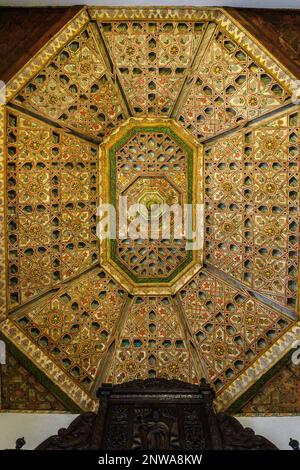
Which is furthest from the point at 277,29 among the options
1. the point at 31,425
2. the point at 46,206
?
the point at 31,425

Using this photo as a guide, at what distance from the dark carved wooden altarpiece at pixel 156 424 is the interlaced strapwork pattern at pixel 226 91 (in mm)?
2419

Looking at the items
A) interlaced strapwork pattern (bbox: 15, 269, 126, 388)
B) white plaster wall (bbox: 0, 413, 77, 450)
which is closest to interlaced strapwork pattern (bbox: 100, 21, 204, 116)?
interlaced strapwork pattern (bbox: 15, 269, 126, 388)

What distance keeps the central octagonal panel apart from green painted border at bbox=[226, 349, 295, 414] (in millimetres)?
1191

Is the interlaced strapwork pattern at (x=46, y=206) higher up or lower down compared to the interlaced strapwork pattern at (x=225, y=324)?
higher up

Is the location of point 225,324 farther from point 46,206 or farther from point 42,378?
point 46,206

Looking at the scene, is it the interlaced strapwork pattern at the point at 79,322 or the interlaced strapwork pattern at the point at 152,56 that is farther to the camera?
the interlaced strapwork pattern at the point at 79,322

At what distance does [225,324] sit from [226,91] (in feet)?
7.43

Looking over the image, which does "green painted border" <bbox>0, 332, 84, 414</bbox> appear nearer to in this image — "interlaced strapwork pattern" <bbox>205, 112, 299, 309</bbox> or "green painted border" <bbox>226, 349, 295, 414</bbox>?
"green painted border" <bbox>226, 349, 295, 414</bbox>

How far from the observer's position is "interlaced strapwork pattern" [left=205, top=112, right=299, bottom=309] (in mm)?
3578

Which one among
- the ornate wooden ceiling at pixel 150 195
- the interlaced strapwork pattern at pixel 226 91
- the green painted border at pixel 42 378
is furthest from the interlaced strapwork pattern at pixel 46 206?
the interlaced strapwork pattern at pixel 226 91

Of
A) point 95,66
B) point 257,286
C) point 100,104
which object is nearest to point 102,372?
→ point 257,286

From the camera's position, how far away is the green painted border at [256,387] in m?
3.68

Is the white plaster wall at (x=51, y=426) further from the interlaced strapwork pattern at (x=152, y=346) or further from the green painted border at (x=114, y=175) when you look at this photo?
the green painted border at (x=114, y=175)

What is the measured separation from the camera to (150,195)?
3.87 metres
